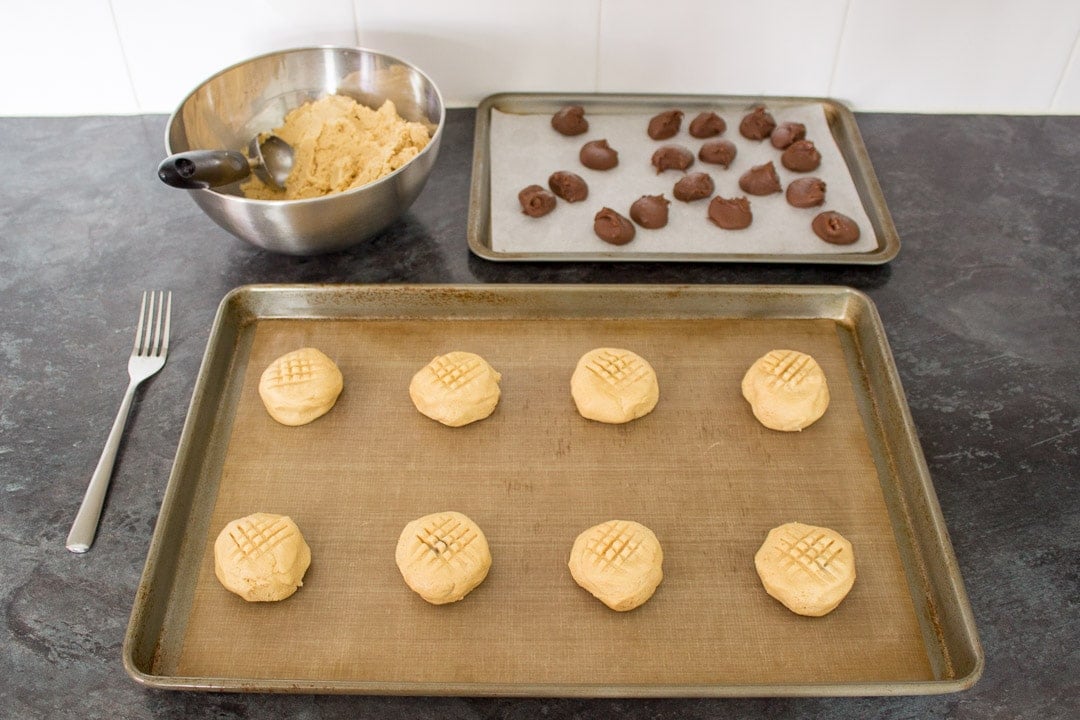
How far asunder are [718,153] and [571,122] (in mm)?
375

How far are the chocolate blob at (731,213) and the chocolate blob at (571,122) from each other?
1.41 ft

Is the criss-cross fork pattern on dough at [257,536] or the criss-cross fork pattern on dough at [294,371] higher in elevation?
the criss-cross fork pattern on dough at [294,371]

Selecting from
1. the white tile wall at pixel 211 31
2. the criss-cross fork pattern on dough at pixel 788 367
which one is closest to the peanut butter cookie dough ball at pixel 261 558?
the criss-cross fork pattern on dough at pixel 788 367

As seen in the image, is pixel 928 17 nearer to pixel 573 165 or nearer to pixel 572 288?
pixel 573 165

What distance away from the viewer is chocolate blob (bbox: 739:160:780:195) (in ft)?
6.38

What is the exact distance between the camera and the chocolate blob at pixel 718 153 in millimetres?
2021

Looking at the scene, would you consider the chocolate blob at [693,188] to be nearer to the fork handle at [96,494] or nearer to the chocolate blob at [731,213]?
the chocolate blob at [731,213]

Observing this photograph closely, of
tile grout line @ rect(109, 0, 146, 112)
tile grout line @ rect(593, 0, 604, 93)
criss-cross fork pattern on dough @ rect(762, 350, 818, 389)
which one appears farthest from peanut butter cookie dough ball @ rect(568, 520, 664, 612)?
tile grout line @ rect(109, 0, 146, 112)

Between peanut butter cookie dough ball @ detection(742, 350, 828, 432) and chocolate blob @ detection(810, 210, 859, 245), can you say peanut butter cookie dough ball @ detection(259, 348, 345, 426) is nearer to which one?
peanut butter cookie dough ball @ detection(742, 350, 828, 432)

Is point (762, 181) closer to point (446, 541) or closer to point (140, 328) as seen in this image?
point (446, 541)

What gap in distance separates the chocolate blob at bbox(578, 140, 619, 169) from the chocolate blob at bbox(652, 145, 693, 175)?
4.0 inches

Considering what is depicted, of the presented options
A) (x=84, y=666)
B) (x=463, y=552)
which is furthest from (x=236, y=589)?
(x=463, y=552)

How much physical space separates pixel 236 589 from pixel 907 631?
1.07 m

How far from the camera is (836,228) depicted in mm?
1832
